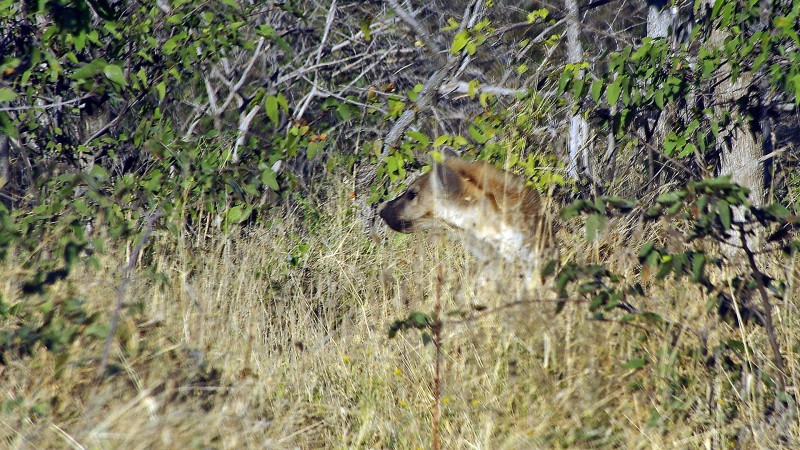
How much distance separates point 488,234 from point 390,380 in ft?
4.60

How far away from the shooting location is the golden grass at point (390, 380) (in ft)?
10.7

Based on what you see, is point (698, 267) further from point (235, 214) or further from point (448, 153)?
point (448, 153)

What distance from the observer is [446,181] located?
18.0 feet

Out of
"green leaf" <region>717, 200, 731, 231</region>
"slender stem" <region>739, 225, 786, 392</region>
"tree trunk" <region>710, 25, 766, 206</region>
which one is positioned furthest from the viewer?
"tree trunk" <region>710, 25, 766, 206</region>

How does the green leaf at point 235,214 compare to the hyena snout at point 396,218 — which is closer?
the green leaf at point 235,214

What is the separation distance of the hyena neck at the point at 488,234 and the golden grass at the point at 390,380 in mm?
306

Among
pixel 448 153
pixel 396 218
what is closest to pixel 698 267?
pixel 396 218

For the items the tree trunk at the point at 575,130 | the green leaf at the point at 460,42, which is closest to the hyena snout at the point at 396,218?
the green leaf at the point at 460,42

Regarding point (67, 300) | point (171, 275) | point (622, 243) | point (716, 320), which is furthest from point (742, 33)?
point (67, 300)

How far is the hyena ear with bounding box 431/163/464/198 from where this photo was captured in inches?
215

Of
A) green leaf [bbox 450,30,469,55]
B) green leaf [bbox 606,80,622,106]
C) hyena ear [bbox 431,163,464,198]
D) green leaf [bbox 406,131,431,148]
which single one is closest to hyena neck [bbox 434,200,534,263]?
hyena ear [bbox 431,163,464,198]

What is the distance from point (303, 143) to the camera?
557 cm

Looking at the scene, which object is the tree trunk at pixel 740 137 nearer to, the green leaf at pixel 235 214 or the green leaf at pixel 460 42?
the green leaf at pixel 460 42

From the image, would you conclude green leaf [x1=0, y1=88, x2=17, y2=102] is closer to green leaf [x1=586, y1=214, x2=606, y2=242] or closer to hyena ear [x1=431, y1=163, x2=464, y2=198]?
green leaf [x1=586, y1=214, x2=606, y2=242]
